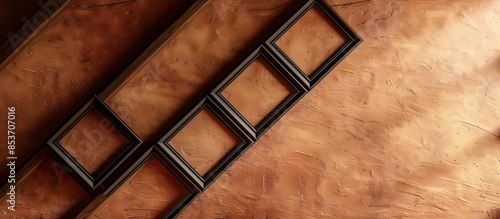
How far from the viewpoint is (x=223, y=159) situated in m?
2.23

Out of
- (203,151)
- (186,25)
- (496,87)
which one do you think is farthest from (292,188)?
(496,87)

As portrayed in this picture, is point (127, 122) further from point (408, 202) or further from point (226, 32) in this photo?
point (408, 202)

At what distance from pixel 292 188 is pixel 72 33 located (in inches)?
46.3

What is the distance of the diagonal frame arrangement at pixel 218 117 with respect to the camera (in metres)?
2.13

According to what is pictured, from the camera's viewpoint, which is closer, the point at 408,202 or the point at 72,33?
the point at 72,33

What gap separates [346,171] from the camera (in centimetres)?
236

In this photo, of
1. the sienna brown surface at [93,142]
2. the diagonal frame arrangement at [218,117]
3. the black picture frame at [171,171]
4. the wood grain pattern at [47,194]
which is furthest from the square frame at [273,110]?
the wood grain pattern at [47,194]

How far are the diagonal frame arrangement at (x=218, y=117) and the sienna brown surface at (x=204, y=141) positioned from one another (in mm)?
22

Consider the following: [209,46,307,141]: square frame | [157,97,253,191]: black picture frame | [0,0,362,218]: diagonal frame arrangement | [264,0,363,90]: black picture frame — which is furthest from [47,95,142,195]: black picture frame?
[264,0,363,90]: black picture frame

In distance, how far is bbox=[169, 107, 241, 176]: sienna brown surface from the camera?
2219 mm

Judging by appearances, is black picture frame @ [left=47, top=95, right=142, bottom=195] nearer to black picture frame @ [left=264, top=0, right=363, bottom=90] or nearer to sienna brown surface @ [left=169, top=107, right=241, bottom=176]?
sienna brown surface @ [left=169, top=107, right=241, bottom=176]

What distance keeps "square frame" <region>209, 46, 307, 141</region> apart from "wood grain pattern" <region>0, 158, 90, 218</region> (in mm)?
713

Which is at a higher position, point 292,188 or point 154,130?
point 154,130

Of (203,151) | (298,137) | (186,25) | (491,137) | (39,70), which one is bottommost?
(491,137)
